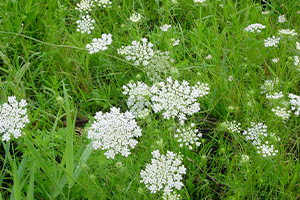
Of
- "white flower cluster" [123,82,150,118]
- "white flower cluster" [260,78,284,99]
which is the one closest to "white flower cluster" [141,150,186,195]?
"white flower cluster" [123,82,150,118]

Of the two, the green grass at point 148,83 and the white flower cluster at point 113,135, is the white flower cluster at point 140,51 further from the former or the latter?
the white flower cluster at point 113,135

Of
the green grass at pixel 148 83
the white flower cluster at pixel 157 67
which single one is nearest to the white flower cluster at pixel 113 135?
the green grass at pixel 148 83

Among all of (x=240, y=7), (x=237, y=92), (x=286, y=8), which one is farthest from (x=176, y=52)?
(x=286, y=8)

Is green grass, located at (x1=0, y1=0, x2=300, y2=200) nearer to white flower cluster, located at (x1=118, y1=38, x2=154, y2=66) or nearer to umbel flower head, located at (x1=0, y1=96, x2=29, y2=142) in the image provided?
white flower cluster, located at (x1=118, y1=38, x2=154, y2=66)

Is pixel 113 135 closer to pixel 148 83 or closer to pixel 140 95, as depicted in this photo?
pixel 140 95

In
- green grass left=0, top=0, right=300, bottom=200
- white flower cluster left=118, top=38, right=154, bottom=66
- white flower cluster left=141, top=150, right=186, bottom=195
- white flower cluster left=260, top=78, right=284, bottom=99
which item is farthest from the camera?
white flower cluster left=118, top=38, right=154, bottom=66

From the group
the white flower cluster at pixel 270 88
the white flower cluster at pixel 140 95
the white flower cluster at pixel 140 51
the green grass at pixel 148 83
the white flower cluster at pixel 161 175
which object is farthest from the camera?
the white flower cluster at pixel 140 51

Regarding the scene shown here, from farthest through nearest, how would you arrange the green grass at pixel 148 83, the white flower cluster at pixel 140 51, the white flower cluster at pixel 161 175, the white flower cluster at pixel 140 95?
the white flower cluster at pixel 140 51 < the green grass at pixel 148 83 < the white flower cluster at pixel 140 95 < the white flower cluster at pixel 161 175

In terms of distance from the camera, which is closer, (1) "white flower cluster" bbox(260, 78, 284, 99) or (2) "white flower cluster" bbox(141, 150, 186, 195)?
(2) "white flower cluster" bbox(141, 150, 186, 195)

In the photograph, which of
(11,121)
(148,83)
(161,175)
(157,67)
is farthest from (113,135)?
(148,83)
